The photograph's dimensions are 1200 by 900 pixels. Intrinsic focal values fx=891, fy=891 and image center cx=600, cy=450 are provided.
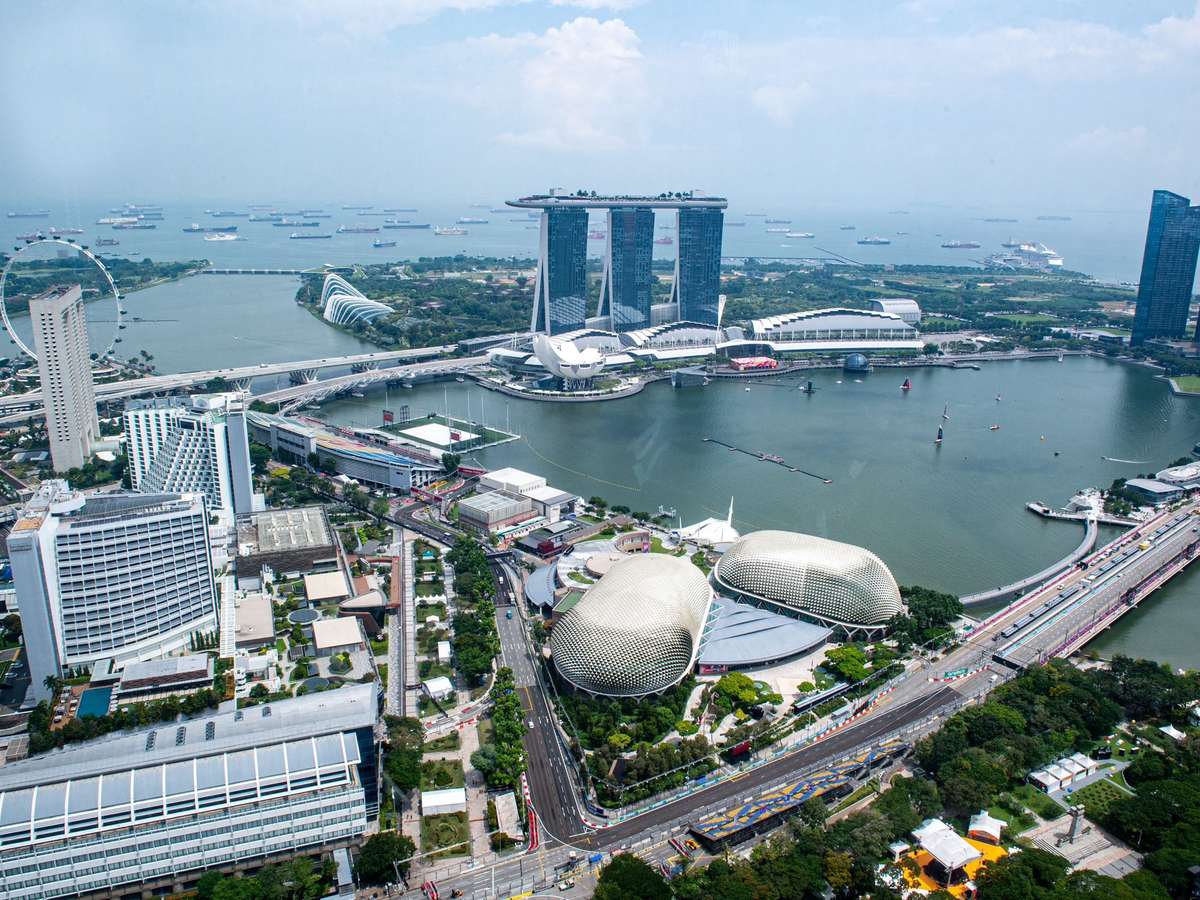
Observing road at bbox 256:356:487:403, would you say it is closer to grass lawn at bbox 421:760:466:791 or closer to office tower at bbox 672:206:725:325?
office tower at bbox 672:206:725:325

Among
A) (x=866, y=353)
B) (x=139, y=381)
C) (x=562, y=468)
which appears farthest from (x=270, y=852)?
(x=866, y=353)

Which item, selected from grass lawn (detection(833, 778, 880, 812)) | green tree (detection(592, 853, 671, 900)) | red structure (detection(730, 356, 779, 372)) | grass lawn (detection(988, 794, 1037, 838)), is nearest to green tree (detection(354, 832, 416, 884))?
green tree (detection(592, 853, 671, 900))

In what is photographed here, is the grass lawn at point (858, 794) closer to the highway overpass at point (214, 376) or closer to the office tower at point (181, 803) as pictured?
the office tower at point (181, 803)

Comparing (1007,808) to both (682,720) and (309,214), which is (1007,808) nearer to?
(682,720)

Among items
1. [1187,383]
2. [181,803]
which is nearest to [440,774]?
[181,803]

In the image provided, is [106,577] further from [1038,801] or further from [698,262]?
[698,262]

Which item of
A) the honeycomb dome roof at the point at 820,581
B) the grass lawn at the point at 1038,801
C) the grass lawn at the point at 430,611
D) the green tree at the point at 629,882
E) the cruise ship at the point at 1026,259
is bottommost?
the grass lawn at the point at 1038,801

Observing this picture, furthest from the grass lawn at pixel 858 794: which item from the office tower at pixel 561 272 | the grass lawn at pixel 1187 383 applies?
the office tower at pixel 561 272
